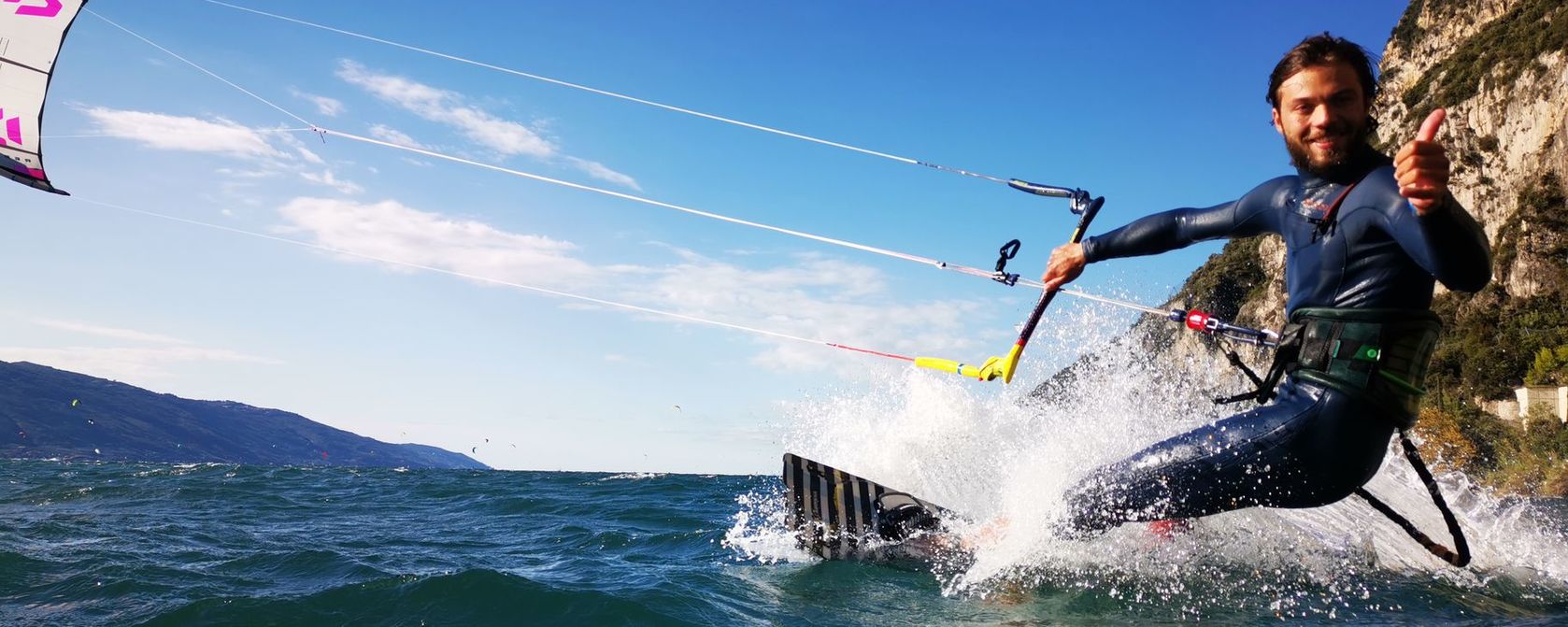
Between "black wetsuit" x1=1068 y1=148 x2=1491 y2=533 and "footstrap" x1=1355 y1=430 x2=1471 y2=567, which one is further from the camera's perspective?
"footstrap" x1=1355 y1=430 x2=1471 y2=567

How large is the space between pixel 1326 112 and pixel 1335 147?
148mm

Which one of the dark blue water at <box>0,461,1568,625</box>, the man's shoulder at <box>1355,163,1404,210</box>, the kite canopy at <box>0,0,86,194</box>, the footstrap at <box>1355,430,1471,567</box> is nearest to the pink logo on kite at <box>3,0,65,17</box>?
the kite canopy at <box>0,0,86,194</box>

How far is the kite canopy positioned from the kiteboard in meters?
13.5

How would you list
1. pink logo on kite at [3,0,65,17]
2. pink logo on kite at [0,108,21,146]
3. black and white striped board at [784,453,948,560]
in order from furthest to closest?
pink logo on kite at [0,108,21,146] → pink logo on kite at [3,0,65,17] → black and white striped board at [784,453,948,560]

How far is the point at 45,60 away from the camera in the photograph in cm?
1348

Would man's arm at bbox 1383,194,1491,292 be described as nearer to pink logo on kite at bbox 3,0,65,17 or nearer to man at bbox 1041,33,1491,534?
man at bbox 1041,33,1491,534

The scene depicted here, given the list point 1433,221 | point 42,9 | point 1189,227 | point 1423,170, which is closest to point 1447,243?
point 1433,221

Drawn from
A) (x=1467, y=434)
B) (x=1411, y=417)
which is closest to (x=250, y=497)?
(x=1411, y=417)

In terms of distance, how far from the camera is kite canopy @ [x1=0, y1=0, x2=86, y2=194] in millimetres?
13297

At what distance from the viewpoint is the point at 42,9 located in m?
13.2

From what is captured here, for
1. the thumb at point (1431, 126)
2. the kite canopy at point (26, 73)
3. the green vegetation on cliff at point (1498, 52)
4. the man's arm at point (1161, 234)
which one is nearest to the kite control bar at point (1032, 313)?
the man's arm at point (1161, 234)

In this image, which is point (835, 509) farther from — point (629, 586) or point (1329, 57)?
point (1329, 57)

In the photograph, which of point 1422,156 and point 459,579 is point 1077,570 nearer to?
point 1422,156

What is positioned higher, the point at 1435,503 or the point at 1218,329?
the point at 1218,329
